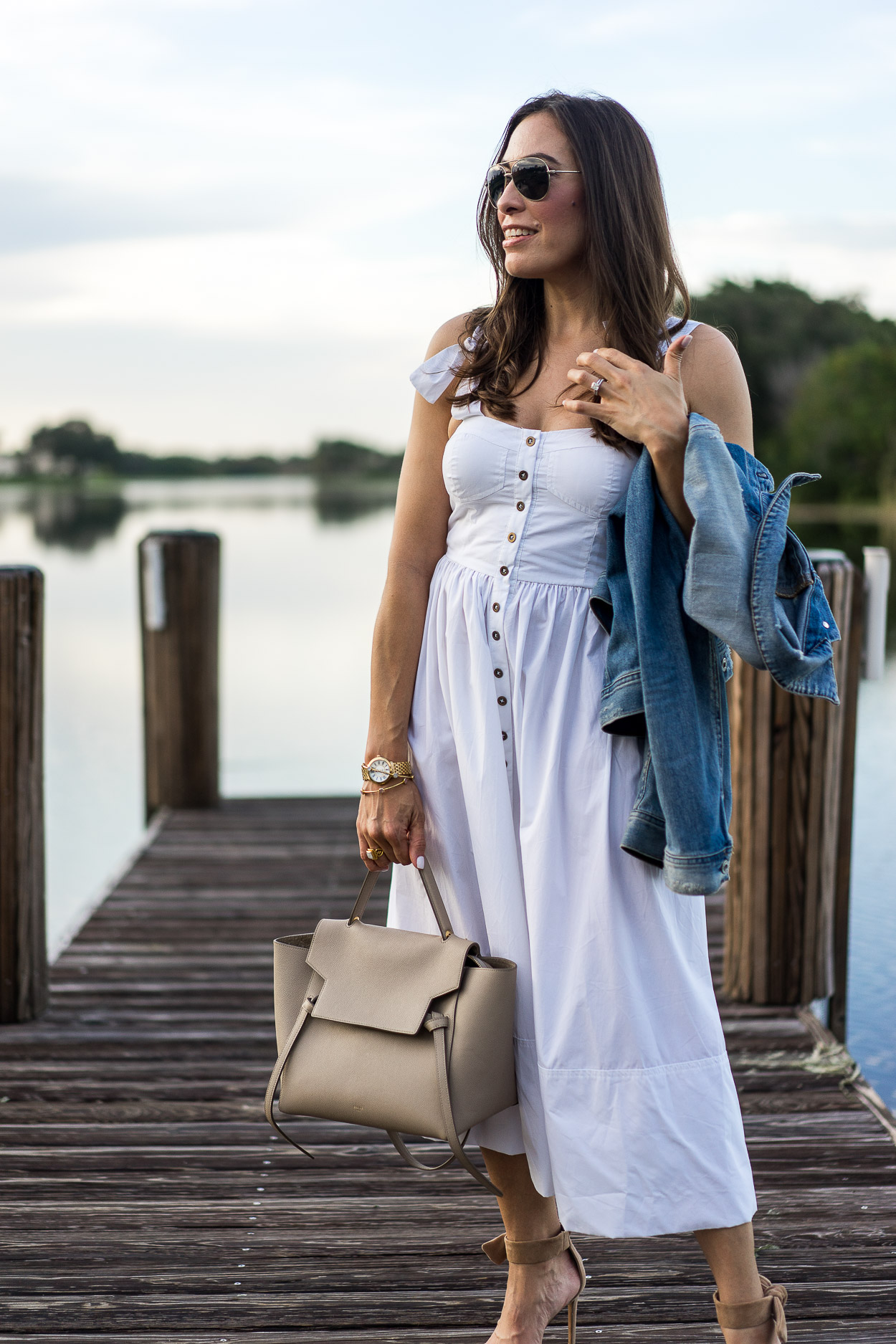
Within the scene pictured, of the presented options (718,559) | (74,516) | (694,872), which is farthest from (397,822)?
(74,516)

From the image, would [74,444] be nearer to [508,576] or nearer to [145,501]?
[508,576]

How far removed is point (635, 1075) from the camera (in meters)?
1.55

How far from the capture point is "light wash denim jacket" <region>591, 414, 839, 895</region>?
4.65 ft

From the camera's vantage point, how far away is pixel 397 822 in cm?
170

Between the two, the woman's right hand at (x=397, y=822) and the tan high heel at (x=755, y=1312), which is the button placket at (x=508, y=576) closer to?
the woman's right hand at (x=397, y=822)

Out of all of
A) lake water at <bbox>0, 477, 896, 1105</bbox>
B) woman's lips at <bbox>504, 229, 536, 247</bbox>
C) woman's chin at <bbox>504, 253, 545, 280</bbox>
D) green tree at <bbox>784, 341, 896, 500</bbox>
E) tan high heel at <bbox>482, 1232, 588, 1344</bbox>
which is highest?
green tree at <bbox>784, 341, 896, 500</bbox>

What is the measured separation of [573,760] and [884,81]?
13116 millimetres

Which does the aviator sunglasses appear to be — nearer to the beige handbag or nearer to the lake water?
the beige handbag

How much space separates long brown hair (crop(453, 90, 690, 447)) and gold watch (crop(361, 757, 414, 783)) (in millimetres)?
495

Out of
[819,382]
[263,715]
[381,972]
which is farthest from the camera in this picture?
[819,382]

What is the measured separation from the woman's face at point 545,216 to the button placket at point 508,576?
0.78 feet

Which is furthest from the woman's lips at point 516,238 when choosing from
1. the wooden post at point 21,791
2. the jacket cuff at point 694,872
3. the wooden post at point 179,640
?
the wooden post at point 179,640

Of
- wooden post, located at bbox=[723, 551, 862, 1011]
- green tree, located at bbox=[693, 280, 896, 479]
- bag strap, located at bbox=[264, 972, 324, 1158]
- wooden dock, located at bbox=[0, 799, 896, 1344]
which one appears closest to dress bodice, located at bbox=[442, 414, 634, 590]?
bag strap, located at bbox=[264, 972, 324, 1158]

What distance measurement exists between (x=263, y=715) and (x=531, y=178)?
28.6ft
